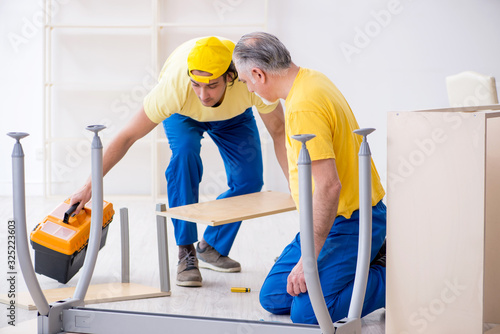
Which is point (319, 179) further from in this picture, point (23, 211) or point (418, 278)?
point (23, 211)

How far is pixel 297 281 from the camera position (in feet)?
5.97

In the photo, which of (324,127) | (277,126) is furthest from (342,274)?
(277,126)

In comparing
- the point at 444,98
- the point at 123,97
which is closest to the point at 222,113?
the point at 123,97

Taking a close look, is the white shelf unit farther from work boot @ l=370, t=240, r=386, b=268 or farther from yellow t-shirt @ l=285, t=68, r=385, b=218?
yellow t-shirt @ l=285, t=68, r=385, b=218

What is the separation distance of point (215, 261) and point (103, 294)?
558 mm

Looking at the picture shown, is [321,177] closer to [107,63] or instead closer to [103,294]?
[103,294]

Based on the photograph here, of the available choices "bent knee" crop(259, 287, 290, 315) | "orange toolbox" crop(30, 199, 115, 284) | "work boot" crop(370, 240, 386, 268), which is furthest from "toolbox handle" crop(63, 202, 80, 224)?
"work boot" crop(370, 240, 386, 268)

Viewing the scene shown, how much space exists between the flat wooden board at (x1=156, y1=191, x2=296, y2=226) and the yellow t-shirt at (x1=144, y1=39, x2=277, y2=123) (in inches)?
13.4

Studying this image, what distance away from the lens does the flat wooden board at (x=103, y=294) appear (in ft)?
7.13

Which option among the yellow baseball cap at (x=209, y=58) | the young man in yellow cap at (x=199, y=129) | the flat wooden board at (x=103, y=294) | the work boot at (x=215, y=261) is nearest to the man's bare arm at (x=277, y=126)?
the young man in yellow cap at (x=199, y=129)

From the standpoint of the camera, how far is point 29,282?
5.23 ft

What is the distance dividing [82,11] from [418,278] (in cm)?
381

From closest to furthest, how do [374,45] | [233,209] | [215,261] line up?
[233,209]
[215,261]
[374,45]

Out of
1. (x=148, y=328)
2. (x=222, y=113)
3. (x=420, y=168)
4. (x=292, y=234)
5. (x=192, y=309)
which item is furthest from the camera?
(x=292, y=234)
